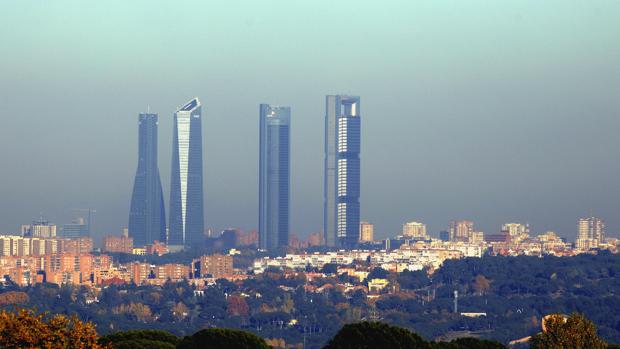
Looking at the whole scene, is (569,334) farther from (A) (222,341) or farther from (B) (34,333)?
(B) (34,333)

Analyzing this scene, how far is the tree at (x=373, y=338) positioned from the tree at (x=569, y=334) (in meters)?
2.95

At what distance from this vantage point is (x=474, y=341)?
3528 centimetres

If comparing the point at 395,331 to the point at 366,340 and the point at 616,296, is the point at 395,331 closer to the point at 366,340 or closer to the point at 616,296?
the point at 366,340

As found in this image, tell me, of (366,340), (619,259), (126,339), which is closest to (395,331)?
(366,340)

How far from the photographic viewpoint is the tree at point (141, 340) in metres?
31.9

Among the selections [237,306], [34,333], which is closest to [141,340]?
[34,333]

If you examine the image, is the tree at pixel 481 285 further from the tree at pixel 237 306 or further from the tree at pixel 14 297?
the tree at pixel 14 297

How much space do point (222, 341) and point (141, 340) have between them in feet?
6.61

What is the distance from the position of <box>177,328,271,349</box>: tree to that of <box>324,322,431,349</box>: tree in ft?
5.99

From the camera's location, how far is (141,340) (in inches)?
1318

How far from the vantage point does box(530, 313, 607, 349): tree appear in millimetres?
29453

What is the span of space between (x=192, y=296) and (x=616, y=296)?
50.0 metres

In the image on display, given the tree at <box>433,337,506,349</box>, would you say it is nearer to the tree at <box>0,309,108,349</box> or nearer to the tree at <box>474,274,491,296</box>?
the tree at <box>0,309,108,349</box>

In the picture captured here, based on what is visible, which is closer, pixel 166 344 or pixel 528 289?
pixel 166 344
